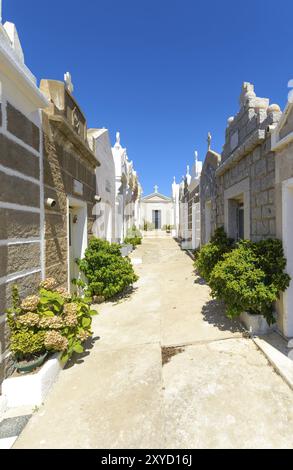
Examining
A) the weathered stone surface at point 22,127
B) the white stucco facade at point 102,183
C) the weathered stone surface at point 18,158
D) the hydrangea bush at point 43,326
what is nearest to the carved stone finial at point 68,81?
the white stucco facade at point 102,183

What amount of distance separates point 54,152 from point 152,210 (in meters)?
30.9

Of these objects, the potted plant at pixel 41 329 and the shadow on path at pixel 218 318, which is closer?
the potted plant at pixel 41 329

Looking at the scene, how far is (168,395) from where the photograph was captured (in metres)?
2.35

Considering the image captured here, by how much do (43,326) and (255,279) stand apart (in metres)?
3.04

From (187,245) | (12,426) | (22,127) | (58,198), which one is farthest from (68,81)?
(187,245)

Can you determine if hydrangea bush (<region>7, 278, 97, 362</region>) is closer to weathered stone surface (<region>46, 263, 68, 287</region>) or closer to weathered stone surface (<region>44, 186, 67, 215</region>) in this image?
weathered stone surface (<region>46, 263, 68, 287</region>)

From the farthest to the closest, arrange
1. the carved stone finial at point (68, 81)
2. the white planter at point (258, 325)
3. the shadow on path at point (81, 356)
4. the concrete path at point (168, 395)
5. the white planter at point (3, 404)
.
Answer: the carved stone finial at point (68, 81)
the white planter at point (258, 325)
the shadow on path at point (81, 356)
the white planter at point (3, 404)
the concrete path at point (168, 395)

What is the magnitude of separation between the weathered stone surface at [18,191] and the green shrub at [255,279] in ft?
10.3

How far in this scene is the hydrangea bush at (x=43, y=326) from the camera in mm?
2529

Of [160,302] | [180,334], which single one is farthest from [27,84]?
[160,302]

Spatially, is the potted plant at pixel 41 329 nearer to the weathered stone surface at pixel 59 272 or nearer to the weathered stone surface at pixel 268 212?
the weathered stone surface at pixel 59 272

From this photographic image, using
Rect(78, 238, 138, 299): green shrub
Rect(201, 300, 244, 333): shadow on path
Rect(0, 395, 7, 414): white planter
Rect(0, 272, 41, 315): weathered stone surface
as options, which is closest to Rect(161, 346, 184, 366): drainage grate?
Rect(201, 300, 244, 333): shadow on path

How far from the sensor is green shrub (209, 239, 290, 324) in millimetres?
3271

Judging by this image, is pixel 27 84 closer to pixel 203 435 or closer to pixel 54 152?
pixel 54 152
